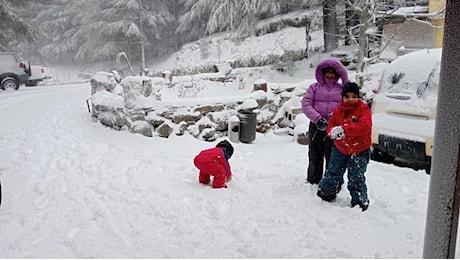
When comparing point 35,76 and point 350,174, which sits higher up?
point 35,76

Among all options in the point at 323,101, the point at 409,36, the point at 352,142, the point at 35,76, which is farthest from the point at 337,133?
the point at 35,76

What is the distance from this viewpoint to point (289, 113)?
7.76 metres

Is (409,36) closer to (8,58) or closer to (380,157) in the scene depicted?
(380,157)

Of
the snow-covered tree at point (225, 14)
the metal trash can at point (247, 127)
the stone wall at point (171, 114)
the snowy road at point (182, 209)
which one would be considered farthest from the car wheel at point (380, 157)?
the snow-covered tree at point (225, 14)

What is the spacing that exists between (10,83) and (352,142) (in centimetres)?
1666

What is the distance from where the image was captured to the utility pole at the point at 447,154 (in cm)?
173

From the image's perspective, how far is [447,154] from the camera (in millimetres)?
1776

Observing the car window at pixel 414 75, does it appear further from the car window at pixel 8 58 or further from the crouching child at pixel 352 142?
the car window at pixel 8 58

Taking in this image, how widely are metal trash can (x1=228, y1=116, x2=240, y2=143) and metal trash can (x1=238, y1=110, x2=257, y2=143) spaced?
0.24 ft

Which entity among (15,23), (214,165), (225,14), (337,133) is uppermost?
(225,14)

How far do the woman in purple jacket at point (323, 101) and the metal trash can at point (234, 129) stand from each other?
2.61 m

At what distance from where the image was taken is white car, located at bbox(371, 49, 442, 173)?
4.91 metres

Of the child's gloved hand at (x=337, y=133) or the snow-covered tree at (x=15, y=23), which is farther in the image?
the snow-covered tree at (x=15, y=23)

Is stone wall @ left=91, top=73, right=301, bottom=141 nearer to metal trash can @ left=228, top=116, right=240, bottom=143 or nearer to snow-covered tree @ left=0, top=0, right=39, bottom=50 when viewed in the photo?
metal trash can @ left=228, top=116, right=240, bottom=143
